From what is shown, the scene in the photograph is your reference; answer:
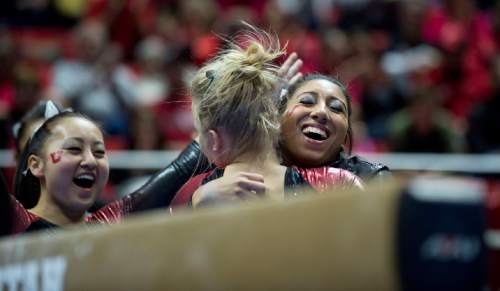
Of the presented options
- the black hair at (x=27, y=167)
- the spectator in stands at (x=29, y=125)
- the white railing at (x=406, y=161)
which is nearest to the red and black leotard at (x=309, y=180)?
the black hair at (x=27, y=167)

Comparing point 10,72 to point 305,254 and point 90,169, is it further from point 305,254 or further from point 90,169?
point 305,254

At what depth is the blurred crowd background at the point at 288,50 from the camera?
21.0ft

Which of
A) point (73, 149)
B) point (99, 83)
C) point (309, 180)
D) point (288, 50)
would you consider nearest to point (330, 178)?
point (309, 180)

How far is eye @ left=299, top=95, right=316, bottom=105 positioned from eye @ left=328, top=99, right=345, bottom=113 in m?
0.06

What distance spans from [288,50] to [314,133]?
11.1 ft

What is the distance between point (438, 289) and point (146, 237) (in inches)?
28.0

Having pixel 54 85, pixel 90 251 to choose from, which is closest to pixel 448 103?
pixel 54 85

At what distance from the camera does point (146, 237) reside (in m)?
2.12

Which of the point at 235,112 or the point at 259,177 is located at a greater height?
the point at 235,112

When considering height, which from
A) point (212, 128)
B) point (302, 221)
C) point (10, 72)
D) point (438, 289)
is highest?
point (10, 72)

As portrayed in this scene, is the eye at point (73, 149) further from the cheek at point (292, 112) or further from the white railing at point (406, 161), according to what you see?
the white railing at point (406, 161)

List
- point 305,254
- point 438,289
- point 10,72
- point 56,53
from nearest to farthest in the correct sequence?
point 438,289 → point 305,254 → point 10,72 → point 56,53

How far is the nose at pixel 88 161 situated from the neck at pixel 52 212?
0.18 meters

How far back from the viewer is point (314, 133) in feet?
11.3
